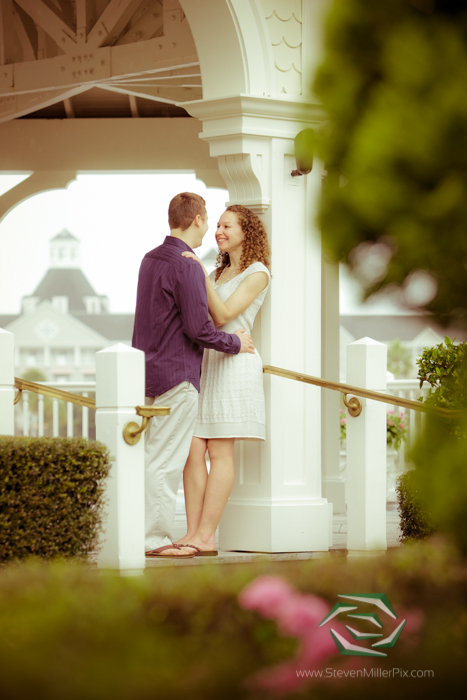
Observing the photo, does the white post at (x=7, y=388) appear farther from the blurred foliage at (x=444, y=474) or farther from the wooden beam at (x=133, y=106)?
the wooden beam at (x=133, y=106)

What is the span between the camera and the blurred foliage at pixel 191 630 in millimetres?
1897

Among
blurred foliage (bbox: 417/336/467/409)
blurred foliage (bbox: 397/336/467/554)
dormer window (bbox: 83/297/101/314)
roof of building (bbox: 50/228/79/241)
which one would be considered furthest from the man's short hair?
roof of building (bbox: 50/228/79/241)

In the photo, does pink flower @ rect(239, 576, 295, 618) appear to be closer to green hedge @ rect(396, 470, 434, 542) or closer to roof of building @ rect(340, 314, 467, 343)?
green hedge @ rect(396, 470, 434, 542)

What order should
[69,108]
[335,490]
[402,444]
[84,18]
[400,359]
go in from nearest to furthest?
[84,18]
[335,490]
[402,444]
[69,108]
[400,359]

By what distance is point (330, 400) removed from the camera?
7289mm

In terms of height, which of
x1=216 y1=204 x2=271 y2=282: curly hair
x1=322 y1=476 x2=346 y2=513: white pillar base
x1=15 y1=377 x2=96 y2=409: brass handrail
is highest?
x1=216 y1=204 x2=271 y2=282: curly hair

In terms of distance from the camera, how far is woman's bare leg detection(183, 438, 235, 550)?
4441mm

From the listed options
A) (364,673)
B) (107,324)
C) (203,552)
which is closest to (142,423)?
(203,552)

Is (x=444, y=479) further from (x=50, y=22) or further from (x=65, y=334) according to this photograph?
(x=65, y=334)

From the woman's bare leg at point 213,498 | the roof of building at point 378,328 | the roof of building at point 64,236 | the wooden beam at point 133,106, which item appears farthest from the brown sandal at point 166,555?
the roof of building at point 64,236

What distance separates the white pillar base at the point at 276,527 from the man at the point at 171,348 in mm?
582

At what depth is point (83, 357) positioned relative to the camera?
10519 cm

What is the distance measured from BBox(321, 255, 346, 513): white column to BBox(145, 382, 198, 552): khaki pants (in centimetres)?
305

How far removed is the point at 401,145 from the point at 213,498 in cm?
309
